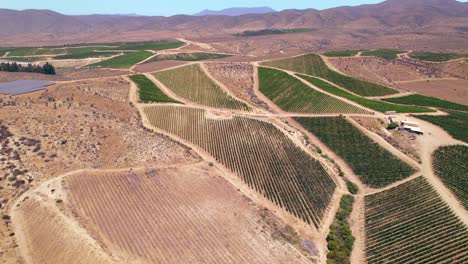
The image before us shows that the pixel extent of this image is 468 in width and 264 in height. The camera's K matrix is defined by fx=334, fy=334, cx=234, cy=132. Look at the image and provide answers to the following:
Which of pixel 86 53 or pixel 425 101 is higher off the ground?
pixel 86 53

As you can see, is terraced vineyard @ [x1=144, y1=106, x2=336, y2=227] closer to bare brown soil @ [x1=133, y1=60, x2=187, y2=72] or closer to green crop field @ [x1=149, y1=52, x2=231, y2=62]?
bare brown soil @ [x1=133, y1=60, x2=187, y2=72]

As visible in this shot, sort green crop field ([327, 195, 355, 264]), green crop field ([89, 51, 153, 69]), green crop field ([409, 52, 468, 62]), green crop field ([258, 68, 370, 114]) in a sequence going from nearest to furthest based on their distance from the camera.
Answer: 1. green crop field ([327, 195, 355, 264])
2. green crop field ([258, 68, 370, 114])
3. green crop field ([409, 52, 468, 62])
4. green crop field ([89, 51, 153, 69])

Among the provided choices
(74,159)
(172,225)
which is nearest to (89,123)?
(74,159)

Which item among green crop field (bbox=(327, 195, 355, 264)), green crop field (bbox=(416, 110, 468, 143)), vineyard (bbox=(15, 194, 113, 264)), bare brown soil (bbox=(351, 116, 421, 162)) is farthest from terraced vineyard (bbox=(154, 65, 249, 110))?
vineyard (bbox=(15, 194, 113, 264))

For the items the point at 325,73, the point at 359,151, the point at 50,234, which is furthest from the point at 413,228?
the point at 325,73

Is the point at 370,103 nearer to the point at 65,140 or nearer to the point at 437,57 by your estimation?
the point at 437,57

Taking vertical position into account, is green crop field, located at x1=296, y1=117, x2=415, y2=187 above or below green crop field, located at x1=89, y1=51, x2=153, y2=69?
below

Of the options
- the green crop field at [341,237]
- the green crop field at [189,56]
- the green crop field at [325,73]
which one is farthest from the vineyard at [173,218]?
the green crop field at [189,56]

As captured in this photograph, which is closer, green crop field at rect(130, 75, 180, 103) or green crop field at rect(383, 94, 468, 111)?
green crop field at rect(130, 75, 180, 103)
